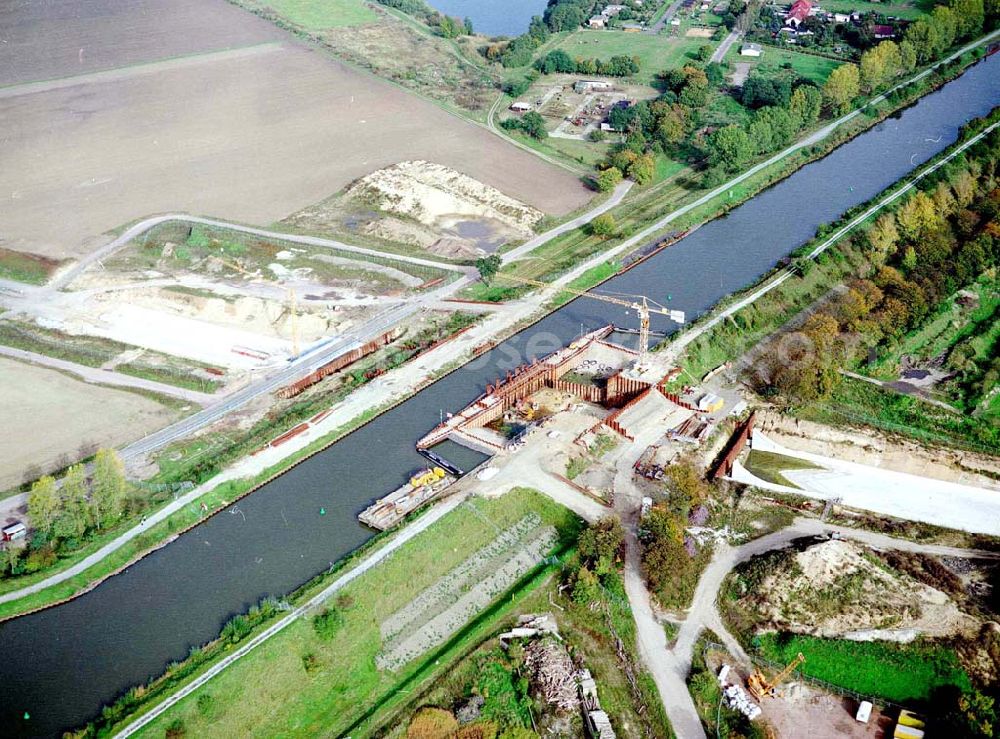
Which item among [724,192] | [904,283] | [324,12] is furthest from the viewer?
[324,12]

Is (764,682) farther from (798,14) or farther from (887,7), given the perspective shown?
(887,7)

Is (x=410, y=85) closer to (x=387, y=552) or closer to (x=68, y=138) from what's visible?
(x=68, y=138)

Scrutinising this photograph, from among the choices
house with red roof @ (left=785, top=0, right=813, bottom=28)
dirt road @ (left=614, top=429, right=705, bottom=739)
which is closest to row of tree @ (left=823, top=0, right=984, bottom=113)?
house with red roof @ (left=785, top=0, right=813, bottom=28)

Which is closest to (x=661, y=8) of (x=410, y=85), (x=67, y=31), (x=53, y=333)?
(x=410, y=85)

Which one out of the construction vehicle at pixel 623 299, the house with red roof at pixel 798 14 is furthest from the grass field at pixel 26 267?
the house with red roof at pixel 798 14

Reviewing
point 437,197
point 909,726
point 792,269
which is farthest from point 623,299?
point 909,726
